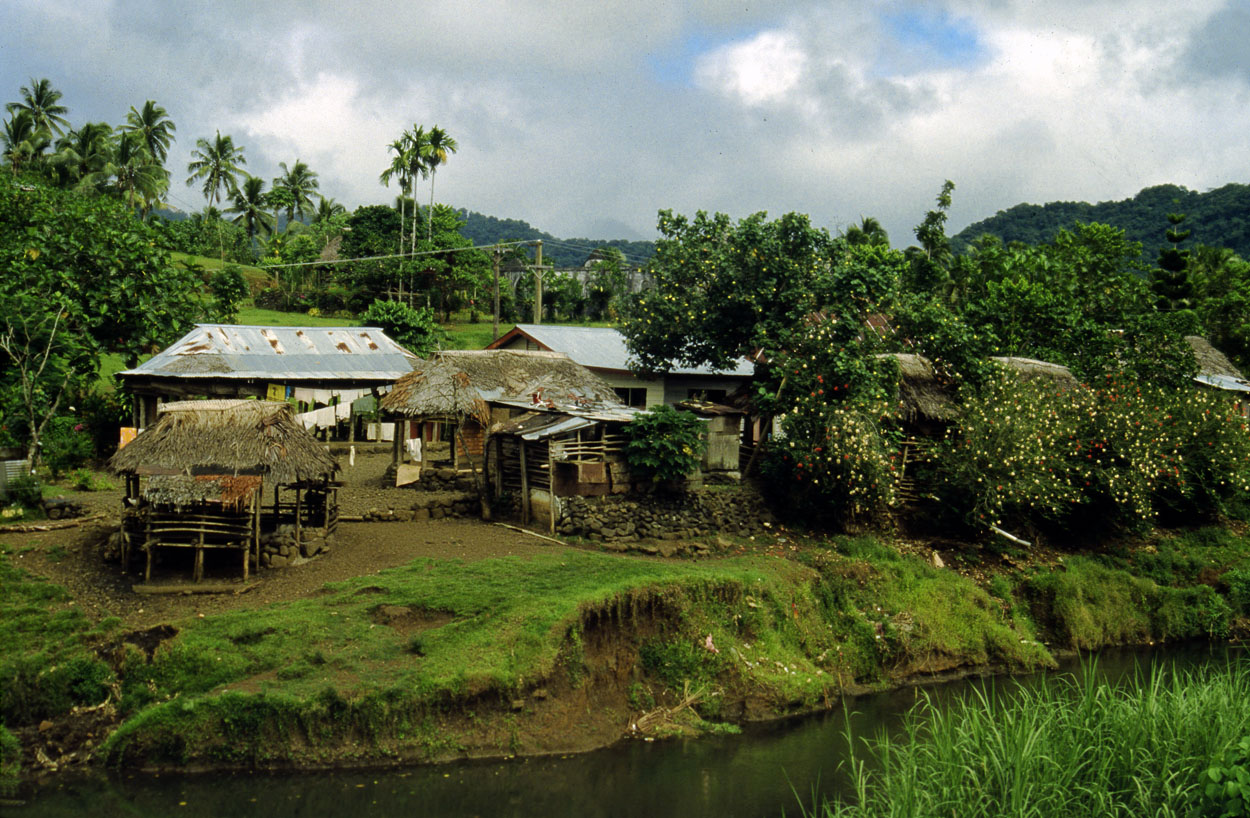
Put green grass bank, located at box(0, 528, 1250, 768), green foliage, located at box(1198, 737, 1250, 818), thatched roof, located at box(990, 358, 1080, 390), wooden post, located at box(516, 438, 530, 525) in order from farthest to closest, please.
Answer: thatched roof, located at box(990, 358, 1080, 390), wooden post, located at box(516, 438, 530, 525), green grass bank, located at box(0, 528, 1250, 768), green foliage, located at box(1198, 737, 1250, 818)

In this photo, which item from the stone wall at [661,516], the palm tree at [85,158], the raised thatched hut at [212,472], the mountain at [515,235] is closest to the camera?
the raised thatched hut at [212,472]

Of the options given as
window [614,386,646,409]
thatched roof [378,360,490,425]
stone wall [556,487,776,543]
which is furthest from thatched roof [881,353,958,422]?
thatched roof [378,360,490,425]

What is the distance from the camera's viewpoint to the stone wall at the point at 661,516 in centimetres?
1688

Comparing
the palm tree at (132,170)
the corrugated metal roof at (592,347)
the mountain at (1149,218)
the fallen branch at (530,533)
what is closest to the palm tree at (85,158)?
the palm tree at (132,170)

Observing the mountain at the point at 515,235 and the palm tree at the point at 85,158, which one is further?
the mountain at the point at 515,235

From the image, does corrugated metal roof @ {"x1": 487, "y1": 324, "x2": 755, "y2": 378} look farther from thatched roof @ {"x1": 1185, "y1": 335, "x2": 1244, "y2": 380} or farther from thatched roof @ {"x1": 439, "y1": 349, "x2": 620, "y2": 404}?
thatched roof @ {"x1": 1185, "y1": 335, "x2": 1244, "y2": 380}

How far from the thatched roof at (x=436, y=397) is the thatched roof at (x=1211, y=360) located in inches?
978

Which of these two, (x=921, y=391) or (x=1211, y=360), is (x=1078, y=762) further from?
(x=1211, y=360)

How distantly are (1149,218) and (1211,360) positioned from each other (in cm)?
2683

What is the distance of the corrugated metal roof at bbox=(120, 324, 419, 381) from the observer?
22.8 metres

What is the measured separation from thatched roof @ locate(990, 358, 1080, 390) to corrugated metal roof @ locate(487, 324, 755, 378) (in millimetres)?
6722

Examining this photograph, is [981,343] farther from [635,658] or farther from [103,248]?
[103,248]

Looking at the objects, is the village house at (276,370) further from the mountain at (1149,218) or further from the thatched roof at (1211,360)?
the mountain at (1149,218)

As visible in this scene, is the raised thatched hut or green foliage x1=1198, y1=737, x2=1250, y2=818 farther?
the raised thatched hut
